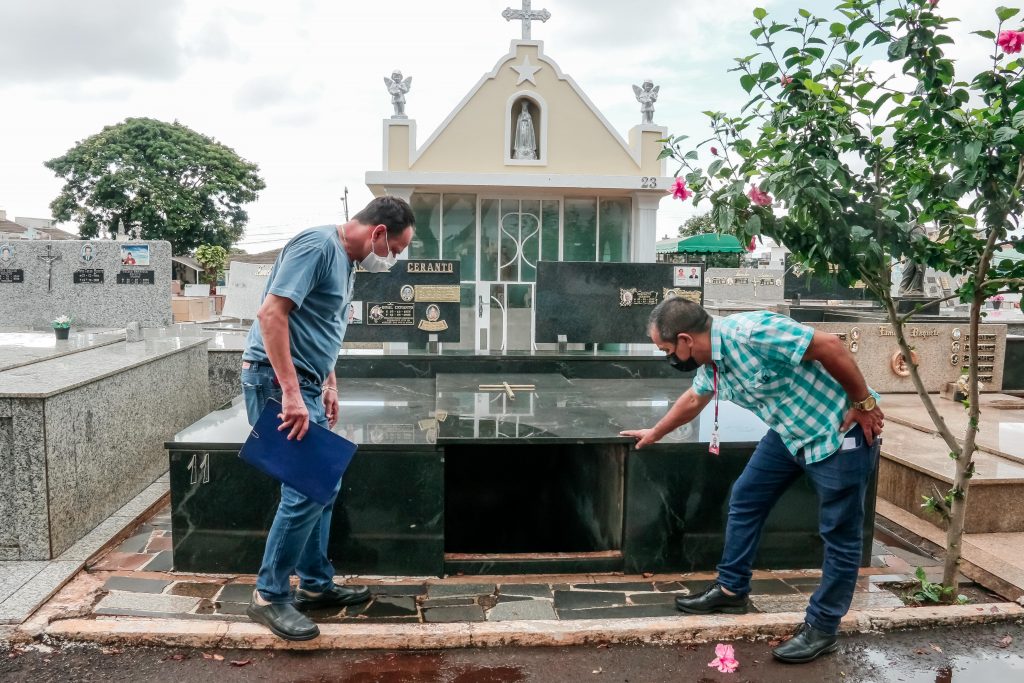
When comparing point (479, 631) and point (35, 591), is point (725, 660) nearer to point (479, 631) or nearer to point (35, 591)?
point (479, 631)

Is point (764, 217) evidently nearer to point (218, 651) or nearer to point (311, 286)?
point (311, 286)

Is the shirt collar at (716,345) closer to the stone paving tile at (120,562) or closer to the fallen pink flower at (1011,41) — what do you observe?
the fallen pink flower at (1011,41)

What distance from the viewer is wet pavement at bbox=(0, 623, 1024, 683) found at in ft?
10.1

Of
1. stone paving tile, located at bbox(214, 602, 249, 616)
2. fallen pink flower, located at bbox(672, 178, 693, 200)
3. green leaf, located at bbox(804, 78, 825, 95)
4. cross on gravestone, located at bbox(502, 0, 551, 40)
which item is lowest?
stone paving tile, located at bbox(214, 602, 249, 616)

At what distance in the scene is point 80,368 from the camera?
4.88 meters

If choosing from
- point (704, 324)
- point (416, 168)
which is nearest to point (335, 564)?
point (704, 324)

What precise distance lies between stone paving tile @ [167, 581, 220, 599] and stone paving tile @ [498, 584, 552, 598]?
146 centimetres

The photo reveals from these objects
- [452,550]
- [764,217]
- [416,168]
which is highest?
[416,168]

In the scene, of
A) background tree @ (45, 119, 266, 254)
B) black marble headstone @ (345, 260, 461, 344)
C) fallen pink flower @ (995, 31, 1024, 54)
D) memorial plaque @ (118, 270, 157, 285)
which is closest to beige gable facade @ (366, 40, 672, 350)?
black marble headstone @ (345, 260, 461, 344)

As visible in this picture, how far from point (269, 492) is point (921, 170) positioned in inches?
149

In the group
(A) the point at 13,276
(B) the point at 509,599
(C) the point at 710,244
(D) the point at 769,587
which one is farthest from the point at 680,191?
(C) the point at 710,244

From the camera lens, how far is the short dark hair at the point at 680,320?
3115 mm

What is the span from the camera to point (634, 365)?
7.40 metres

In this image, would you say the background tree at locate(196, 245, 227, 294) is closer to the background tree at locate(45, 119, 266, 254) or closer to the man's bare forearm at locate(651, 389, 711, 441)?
the background tree at locate(45, 119, 266, 254)
